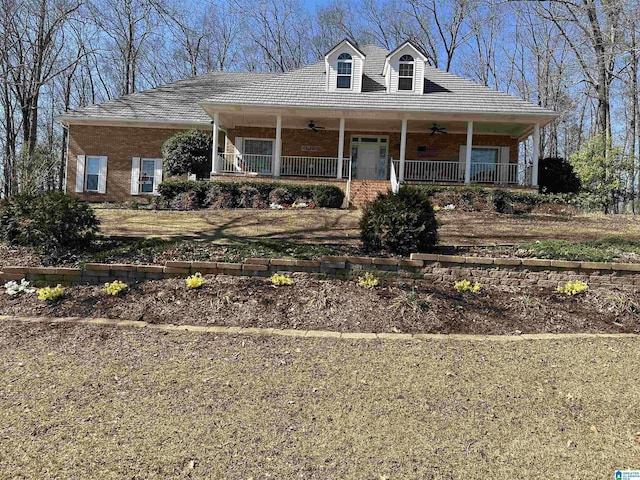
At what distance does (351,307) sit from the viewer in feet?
15.3

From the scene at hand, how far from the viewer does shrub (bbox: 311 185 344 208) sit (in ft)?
43.8

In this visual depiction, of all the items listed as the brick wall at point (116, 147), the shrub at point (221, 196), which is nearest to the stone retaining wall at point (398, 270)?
the shrub at point (221, 196)

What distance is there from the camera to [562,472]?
7.29 feet

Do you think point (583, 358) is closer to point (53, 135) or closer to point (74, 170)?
point (74, 170)

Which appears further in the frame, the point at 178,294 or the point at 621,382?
the point at 178,294

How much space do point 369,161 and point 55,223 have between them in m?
14.4

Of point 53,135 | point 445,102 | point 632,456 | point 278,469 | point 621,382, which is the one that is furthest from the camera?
point 53,135

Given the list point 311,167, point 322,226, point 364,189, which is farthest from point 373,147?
point 322,226

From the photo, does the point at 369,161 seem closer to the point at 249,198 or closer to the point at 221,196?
the point at 249,198

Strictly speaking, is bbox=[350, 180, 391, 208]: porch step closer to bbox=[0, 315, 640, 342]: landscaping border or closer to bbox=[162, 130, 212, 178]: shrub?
bbox=[162, 130, 212, 178]: shrub

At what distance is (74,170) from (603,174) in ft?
72.4

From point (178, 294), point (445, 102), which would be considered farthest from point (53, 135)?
point (178, 294)

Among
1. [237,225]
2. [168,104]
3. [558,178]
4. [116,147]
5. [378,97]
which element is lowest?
→ [237,225]

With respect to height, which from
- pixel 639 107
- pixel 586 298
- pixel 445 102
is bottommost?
pixel 586 298
